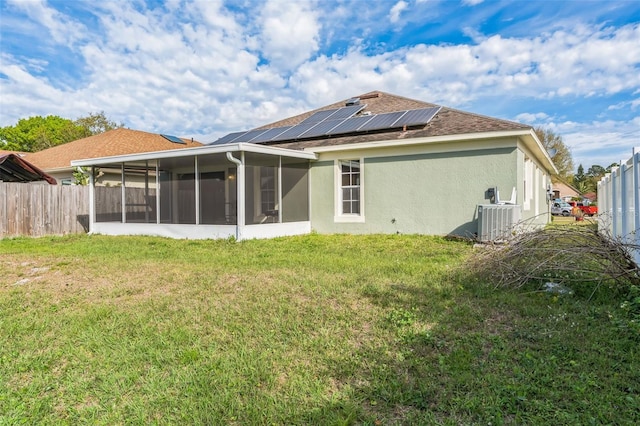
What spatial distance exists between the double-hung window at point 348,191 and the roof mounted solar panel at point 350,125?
111 centimetres

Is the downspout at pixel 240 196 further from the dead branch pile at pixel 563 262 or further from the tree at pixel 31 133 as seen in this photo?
the tree at pixel 31 133

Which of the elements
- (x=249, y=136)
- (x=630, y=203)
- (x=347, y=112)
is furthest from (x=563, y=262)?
(x=249, y=136)

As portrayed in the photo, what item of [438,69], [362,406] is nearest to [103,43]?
[438,69]

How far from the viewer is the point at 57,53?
14.1 m

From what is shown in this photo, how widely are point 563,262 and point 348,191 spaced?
Answer: 23.8 feet

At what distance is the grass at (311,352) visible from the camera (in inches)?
91.8

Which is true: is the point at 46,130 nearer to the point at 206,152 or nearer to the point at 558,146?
the point at 206,152

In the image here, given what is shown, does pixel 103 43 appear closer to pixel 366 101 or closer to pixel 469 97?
pixel 366 101

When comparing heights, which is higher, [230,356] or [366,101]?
[366,101]

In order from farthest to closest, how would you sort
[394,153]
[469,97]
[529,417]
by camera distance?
[469,97]
[394,153]
[529,417]

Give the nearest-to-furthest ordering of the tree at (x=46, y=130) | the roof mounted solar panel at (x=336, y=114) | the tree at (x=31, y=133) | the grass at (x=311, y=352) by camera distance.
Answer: the grass at (x=311, y=352), the roof mounted solar panel at (x=336, y=114), the tree at (x=46, y=130), the tree at (x=31, y=133)

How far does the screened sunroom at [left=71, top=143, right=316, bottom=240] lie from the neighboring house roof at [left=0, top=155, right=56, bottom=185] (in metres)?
2.87

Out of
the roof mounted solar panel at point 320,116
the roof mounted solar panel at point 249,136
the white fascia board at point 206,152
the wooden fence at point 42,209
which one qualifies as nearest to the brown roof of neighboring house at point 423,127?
the roof mounted solar panel at point 249,136

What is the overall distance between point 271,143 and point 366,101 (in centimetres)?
486
